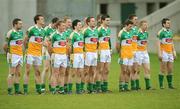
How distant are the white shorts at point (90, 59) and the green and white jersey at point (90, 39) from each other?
0.13 meters

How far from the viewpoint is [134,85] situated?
25.5 meters

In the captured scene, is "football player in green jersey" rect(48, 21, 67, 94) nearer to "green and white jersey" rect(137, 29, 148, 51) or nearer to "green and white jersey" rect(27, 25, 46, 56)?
"green and white jersey" rect(27, 25, 46, 56)

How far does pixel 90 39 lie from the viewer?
80.9 feet

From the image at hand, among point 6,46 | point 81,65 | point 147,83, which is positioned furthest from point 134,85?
point 6,46

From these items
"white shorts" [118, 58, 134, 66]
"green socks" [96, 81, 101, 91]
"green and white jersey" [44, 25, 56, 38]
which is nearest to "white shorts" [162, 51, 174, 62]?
"white shorts" [118, 58, 134, 66]

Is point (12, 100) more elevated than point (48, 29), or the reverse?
point (48, 29)

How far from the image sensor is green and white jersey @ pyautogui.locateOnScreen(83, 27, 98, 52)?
2459 centimetres

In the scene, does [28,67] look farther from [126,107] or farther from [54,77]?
[126,107]

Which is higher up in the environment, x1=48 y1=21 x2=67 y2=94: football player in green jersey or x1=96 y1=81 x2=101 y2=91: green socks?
x1=48 y1=21 x2=67 y2=94: football player in green jersey

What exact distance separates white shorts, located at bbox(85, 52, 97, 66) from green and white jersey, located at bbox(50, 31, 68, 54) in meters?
0.75

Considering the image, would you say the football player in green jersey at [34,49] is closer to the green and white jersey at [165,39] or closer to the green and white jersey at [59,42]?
the green and white jersey at [59,42]

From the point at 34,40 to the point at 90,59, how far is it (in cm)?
180

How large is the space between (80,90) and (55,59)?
1214 millimetres

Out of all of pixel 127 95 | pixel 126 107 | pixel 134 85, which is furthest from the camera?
pixel 134 85
